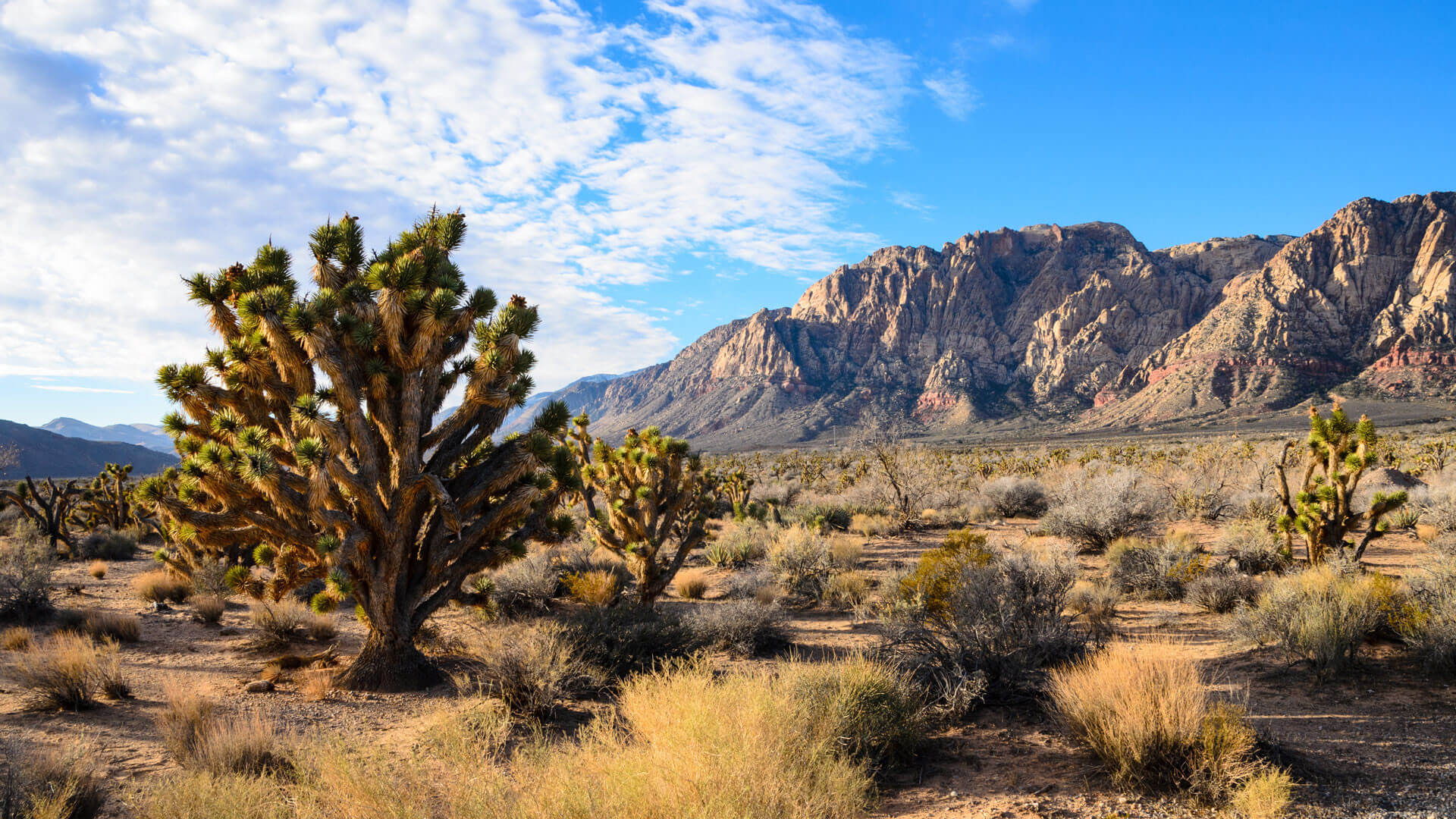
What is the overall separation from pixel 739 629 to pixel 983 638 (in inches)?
131

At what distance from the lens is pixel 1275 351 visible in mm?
81000

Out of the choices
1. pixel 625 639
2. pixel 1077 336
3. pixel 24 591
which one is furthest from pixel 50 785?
pixel 1077 336

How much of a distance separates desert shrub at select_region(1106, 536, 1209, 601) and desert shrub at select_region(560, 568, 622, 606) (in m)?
8.21

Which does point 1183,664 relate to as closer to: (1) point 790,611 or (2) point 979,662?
(2) point 979,662

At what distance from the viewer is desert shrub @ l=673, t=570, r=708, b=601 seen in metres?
12.6

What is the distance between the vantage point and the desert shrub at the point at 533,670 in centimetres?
628

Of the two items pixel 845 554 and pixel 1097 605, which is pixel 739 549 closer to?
pixel 845 554

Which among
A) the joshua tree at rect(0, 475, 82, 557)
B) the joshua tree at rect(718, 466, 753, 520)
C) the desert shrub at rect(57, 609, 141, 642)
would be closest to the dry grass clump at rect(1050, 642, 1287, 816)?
the desert shrub at rect(57, 609, 141, 642)

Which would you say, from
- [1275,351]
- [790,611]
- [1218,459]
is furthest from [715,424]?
[790,611]

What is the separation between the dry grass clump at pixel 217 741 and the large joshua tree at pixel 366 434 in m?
1.54

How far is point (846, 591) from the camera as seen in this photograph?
→ 449 inches

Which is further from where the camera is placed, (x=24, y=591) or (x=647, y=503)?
(x=647, y=503)

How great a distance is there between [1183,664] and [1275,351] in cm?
10049

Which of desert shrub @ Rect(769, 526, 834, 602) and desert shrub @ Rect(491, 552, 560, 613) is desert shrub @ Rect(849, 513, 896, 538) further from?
desert shrub @ Rect(491, 552, 560, 613)
